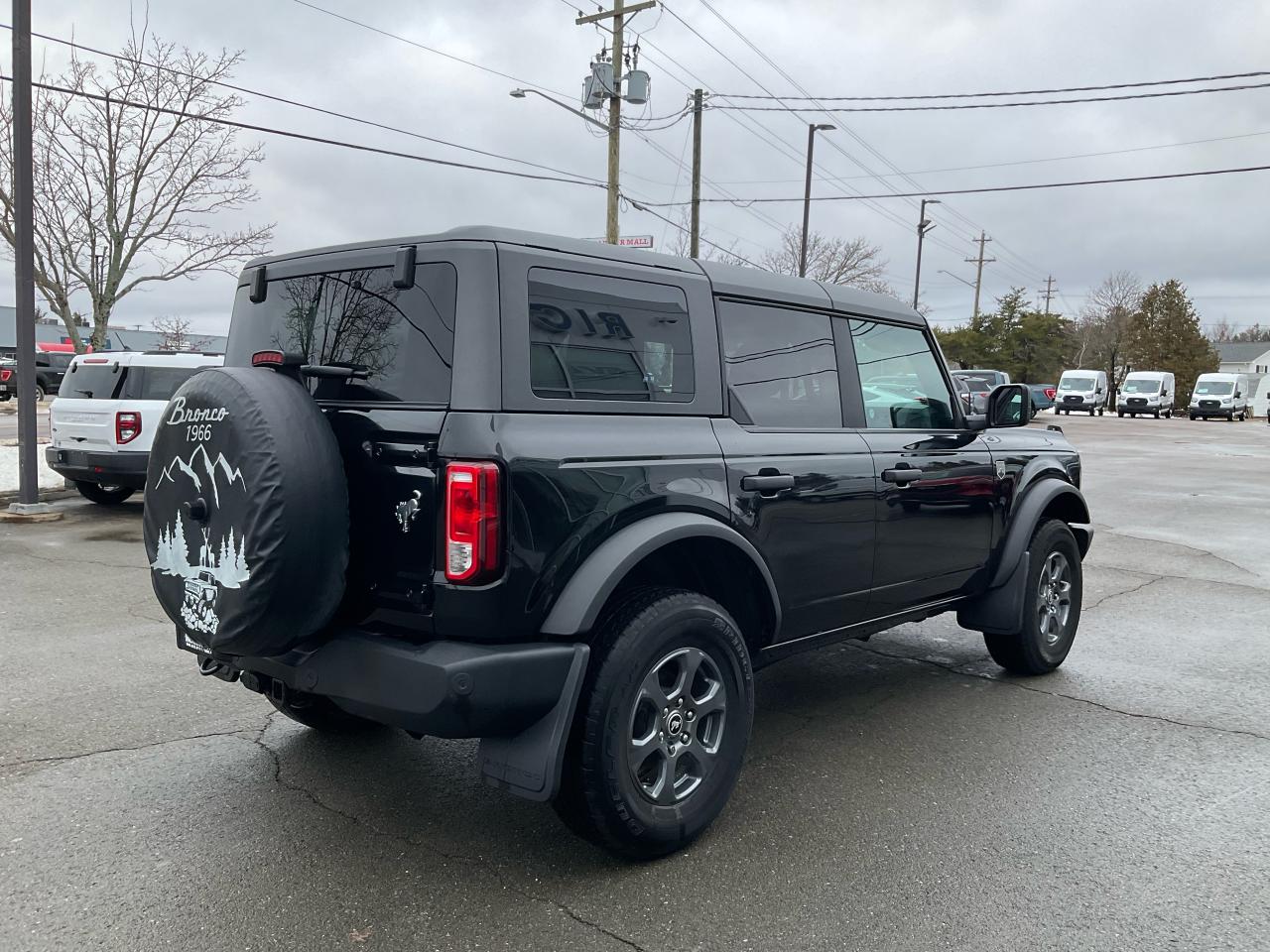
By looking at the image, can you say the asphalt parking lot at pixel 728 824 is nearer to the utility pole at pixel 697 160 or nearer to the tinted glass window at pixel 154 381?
the tinted glass window at pixel 154 381

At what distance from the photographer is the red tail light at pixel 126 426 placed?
9.53 metres

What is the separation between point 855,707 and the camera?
15.5ft

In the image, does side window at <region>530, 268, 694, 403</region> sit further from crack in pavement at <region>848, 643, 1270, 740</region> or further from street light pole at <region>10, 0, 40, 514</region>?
street light pole at <region>10, 0, 40, 514</region>

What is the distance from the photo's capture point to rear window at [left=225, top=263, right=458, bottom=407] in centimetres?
293

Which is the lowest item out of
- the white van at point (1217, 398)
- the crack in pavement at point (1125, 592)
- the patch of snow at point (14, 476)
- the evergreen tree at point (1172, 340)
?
the crack in pavement at point (1125, 592)

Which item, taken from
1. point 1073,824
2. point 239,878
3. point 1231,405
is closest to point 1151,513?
point 1073,824

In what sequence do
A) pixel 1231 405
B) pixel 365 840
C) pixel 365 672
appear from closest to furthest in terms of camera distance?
pixel 365 672, pixel 365 840, pixel 1231 405

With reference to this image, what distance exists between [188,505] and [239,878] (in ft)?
3.75

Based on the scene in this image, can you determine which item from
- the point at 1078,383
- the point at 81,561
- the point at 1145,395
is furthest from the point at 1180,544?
the point at 1145,395

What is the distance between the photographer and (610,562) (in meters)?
2.92

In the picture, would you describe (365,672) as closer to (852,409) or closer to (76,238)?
(852,409)

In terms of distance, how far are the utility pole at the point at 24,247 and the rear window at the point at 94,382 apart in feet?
1.14

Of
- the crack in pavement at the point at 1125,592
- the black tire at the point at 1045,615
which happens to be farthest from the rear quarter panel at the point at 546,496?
the crack in pavement at the point at 1125,592

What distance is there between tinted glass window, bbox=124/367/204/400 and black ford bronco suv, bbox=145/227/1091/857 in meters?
6.77
